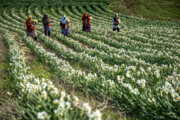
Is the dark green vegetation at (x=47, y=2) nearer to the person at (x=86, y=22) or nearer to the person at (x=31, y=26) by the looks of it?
the person at (x=86, y=22)

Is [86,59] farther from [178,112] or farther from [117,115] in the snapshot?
[178,112]

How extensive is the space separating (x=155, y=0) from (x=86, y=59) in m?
52.8

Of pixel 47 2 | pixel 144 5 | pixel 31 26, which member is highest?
pixel 47 2

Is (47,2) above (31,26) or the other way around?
above

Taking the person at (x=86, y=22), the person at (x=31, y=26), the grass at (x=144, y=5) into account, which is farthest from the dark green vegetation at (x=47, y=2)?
the person at (x=31, y=26)

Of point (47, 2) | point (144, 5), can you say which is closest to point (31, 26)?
point (47, 2)

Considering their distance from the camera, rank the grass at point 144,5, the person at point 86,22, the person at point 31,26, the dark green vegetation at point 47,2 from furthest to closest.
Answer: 1. the dark green vegetation at point 47,2
2. the grass at point 144,5
3. the person at point 86,22
4. the person at point 31,26

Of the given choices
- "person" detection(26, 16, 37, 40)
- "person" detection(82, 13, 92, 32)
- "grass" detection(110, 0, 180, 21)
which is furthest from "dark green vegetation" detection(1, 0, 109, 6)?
"person" detection(26, 16, 37, 40)

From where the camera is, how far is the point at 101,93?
392 centimetres

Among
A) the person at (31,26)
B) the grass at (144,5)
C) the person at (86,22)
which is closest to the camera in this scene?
the person at (31,26)

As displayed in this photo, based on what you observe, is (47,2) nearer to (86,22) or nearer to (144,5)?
(144,5)

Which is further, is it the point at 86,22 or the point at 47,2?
the point at 47,2

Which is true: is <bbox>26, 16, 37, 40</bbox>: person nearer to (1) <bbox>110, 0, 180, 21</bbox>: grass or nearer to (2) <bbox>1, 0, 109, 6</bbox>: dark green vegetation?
(1) <bbox>110, 0, 180, 21</bbox>: grass

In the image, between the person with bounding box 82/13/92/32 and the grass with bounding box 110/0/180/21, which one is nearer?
the person with bounding box 82/13/92/32
